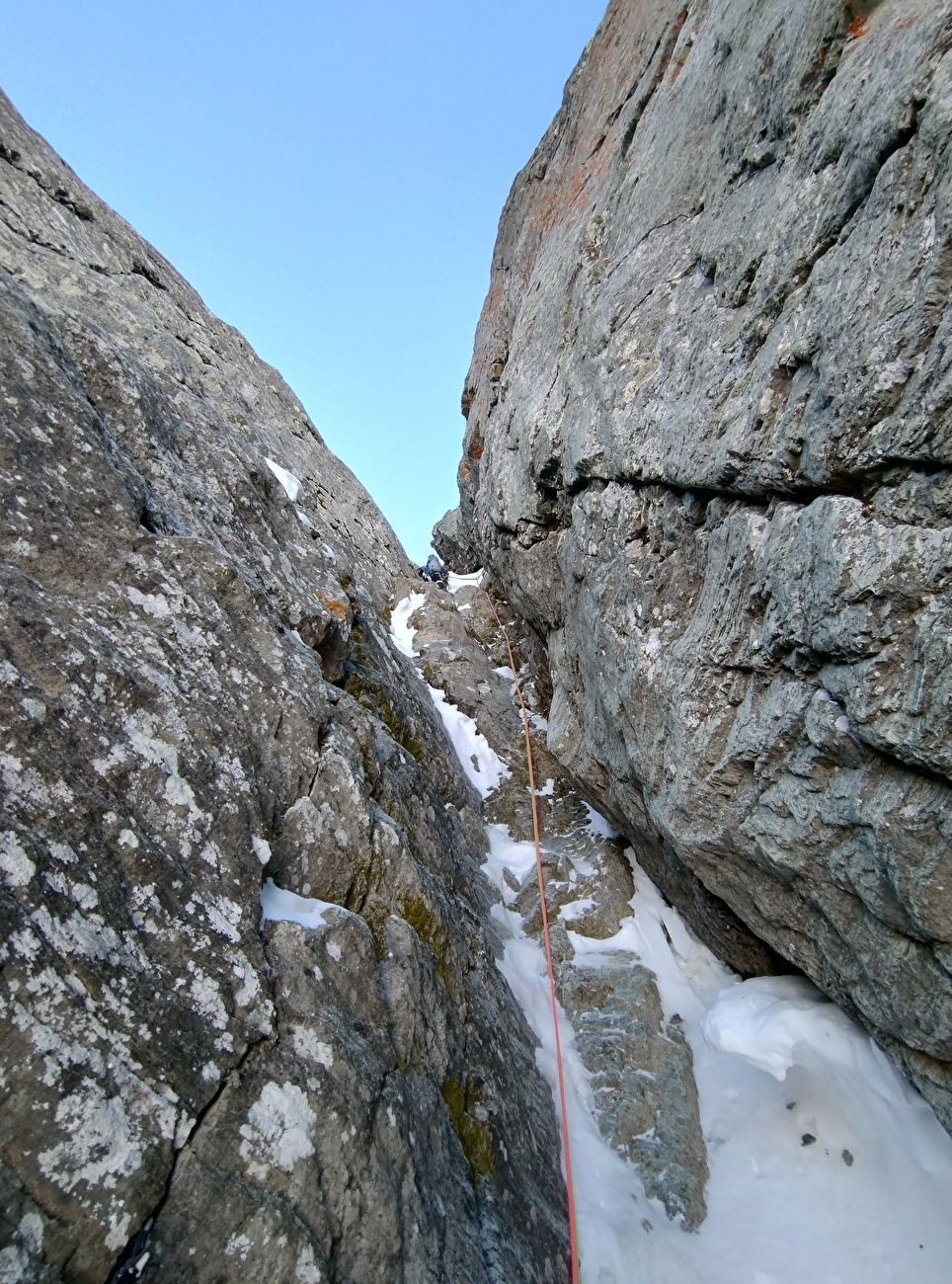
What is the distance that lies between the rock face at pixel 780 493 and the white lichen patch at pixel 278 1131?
4982 mm

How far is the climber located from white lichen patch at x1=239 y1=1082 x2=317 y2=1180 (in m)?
23.7

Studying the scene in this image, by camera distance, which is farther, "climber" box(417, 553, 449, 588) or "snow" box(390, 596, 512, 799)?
"climber" box(417, 553, 449, 588)

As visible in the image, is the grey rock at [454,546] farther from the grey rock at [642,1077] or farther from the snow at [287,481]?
the grey rock at [642,1077]

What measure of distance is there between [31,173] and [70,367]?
15018 mm

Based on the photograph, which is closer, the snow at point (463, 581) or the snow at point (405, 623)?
the snow at point (405, 623)

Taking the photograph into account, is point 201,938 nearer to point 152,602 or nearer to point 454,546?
point 152,602

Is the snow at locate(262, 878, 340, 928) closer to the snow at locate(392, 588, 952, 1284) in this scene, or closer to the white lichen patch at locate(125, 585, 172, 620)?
the white lichen patch at locate(125, 585, 172, 620)

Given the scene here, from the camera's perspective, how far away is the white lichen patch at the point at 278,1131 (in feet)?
13.7

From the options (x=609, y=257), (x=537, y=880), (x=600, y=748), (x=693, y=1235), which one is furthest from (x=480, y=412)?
(x=693, y=1235)

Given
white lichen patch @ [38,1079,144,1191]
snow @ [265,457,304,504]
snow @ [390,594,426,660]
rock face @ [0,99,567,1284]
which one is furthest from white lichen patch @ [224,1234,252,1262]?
snow @ [390,594,426,660]

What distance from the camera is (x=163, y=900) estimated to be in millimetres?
4707

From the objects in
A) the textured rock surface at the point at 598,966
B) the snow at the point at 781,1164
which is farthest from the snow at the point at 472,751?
the snow at the point at 781,1164

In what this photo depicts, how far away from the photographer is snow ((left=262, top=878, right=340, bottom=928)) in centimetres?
552

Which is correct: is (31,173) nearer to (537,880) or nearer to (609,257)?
(609,257)
